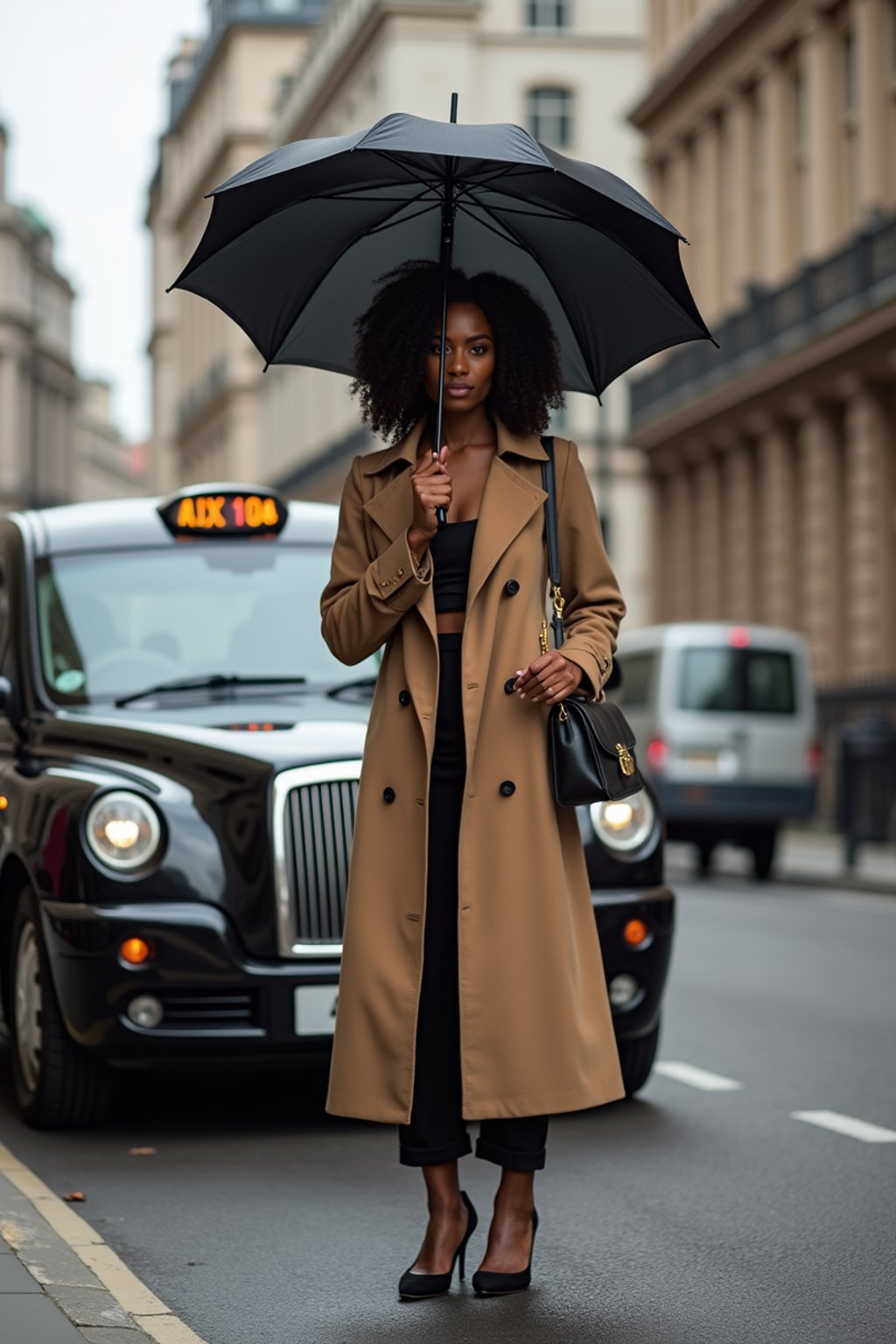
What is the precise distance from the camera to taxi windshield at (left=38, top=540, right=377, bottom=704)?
7.99 metres

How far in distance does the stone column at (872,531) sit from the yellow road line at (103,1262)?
25.1 metres

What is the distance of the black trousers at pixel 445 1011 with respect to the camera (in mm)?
5043

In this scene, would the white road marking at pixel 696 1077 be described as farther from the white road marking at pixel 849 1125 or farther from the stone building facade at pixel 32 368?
the stone building facade at pixel 32 368

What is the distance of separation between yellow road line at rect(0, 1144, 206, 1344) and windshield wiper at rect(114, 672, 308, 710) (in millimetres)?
1771

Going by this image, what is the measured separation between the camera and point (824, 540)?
3306 cm

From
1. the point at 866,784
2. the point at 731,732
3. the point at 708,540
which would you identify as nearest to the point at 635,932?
the point at 731,732

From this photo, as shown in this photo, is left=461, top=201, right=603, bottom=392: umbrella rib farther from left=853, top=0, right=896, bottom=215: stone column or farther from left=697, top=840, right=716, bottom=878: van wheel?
left=853, top=0, right=896, bottom=215: stone column

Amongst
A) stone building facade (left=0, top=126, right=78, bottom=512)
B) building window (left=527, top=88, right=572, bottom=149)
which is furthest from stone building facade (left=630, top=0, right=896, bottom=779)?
stone building facade (left=0, top=126, right=78, bottom=512)

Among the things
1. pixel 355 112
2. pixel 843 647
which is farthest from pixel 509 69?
pixel 843 647

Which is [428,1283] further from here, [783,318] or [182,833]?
[783,318]

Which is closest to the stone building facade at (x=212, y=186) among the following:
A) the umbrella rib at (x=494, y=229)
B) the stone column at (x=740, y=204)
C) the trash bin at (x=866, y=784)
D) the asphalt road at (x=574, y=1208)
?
the stone column at (x=740, y=204)

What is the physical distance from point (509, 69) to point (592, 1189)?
177 feet

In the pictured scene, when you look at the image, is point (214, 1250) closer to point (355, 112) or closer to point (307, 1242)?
point (307, 1242)

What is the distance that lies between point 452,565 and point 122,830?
2.13m
